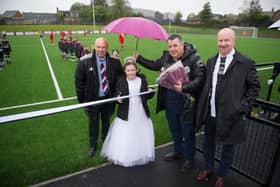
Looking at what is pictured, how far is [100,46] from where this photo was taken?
319 centimetres

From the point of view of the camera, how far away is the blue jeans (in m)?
3.04

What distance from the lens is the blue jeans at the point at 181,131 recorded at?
3.04m

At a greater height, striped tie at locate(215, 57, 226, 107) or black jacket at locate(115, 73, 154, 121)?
striped tie at locate(215, 57, 226, 107)

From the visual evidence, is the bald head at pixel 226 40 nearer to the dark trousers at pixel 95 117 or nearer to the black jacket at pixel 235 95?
the black jacket at pixel 235 95

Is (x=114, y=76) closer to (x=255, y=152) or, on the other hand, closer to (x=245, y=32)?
(x=255, y=152)

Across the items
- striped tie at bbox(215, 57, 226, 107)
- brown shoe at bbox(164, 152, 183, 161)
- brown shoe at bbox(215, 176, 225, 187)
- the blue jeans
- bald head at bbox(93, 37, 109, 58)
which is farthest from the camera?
brown shoe at bbox(164, 152, 183, 161)

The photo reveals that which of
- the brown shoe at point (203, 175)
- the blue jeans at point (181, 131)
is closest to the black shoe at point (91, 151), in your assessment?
the blue jeans at point (181, 131)

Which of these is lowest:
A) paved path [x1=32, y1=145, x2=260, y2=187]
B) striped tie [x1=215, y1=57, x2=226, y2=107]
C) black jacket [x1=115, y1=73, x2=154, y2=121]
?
paved path [x1=32, y1=145, x2=260, y2=187]

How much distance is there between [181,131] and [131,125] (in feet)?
2.70

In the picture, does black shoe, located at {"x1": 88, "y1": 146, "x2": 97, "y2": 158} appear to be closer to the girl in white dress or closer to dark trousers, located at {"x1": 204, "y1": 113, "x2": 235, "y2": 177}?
the girl in white dress

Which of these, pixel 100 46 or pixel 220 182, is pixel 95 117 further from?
pixel 220 182

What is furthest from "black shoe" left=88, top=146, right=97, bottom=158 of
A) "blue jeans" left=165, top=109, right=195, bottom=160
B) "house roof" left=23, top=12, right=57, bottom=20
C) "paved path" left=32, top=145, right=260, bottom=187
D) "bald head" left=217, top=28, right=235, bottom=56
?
"house roof" left=23, top=12, right=57, bottom=20

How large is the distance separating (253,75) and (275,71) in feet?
10.7

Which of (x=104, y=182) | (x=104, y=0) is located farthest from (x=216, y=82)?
(x=104, y=0)
